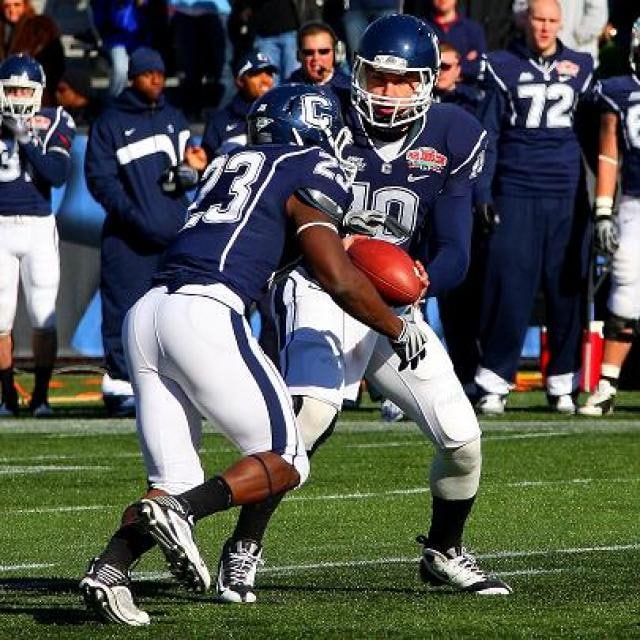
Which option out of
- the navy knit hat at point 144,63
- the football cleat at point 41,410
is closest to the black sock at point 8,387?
the football cleat at point 41,410

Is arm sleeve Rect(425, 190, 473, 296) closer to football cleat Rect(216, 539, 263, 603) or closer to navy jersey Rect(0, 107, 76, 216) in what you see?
football cleat Rect(216, 539, 263, 603)

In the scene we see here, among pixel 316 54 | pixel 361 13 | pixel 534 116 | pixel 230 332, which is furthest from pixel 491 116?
pixel 230 332

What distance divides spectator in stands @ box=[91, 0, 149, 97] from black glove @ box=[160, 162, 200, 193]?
2786 mm

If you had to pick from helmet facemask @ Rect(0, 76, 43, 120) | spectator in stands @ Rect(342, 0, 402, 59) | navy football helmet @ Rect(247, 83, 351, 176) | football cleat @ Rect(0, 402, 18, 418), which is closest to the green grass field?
football cleat @ Rect(0, 402, 18, 418)

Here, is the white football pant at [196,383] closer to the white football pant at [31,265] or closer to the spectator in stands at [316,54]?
the spectator in stands at [316,54]

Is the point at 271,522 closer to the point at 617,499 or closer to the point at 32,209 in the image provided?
the point at 617,499

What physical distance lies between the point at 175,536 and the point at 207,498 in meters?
0.23

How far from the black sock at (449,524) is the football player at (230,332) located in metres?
0.65

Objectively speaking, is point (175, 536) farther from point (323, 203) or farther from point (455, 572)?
point (455, 572)

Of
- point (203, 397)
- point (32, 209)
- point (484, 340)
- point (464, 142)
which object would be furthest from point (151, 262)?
point (203, 397)

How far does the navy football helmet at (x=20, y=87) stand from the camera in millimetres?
11406

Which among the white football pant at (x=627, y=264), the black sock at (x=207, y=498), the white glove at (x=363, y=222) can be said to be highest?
the white glove at (x=363, y=222)

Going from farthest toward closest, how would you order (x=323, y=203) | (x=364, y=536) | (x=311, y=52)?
1. (x=311, y=52)
2. (x=364, y=536)
3. (x=323, y=203)

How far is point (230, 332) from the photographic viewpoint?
5.10 metres
